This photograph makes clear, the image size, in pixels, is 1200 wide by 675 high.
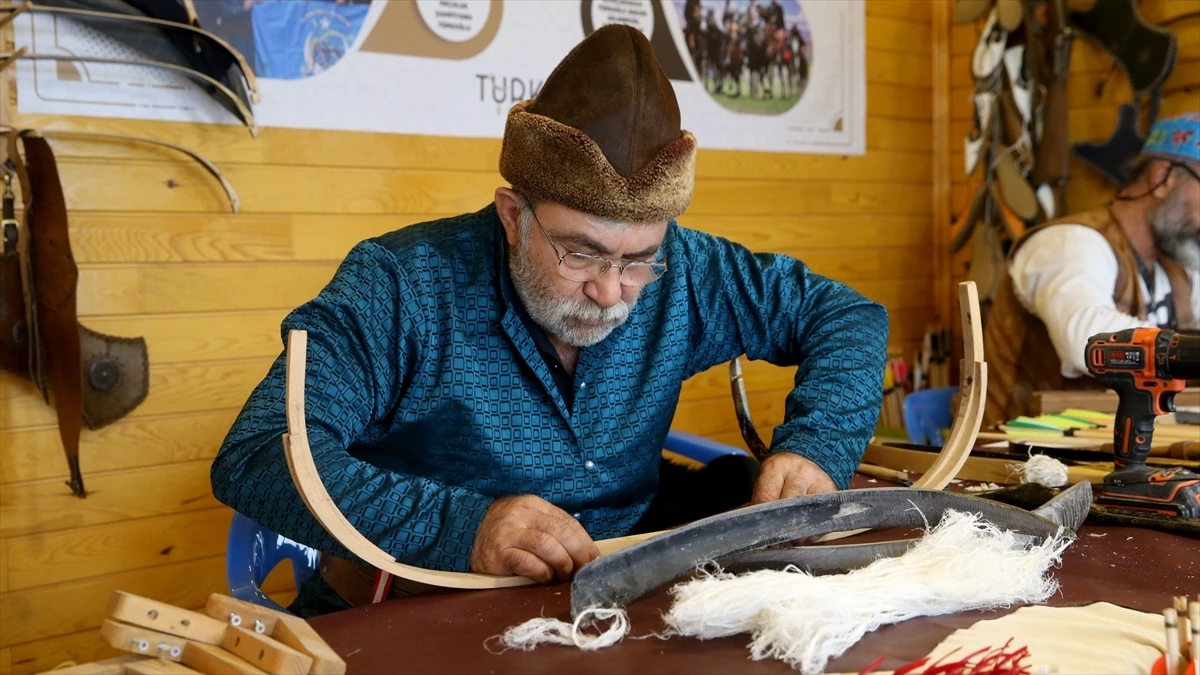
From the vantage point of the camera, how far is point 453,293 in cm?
180

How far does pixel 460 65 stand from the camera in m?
3.11

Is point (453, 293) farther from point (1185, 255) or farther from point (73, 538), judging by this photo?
point (1185, 255)

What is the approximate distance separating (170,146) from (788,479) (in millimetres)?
1755

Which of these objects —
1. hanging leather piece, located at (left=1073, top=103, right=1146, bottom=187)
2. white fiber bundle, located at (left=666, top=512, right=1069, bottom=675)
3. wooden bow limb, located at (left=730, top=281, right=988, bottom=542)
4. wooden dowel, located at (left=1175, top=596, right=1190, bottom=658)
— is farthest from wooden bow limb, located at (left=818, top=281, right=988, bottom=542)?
hanging leather piece, located at (left=1073, top=103, right=1146, bottom=187)

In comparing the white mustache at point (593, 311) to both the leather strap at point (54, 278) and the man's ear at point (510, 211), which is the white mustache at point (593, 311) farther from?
the leather strap at point (54, 278)

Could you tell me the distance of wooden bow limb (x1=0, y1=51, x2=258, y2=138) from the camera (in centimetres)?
244

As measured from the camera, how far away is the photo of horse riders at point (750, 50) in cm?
367

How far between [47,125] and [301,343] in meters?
1.66

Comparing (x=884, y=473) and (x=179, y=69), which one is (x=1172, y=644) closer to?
(x=884, y=473)

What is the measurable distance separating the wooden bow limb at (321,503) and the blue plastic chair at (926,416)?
5.99ft

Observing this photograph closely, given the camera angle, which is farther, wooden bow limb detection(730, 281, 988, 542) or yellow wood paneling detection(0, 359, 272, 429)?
yellow wood paneling detection(0, 359, 272, 429)

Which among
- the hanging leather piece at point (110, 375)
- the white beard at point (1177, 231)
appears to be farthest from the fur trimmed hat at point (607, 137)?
the white beard at point (1177, 231)

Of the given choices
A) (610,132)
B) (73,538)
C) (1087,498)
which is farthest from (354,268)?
(73,538)

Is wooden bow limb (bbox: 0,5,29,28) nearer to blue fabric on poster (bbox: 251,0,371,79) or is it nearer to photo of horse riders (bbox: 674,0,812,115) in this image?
blue fabric on poster (bbox: 251,0,371,79)
